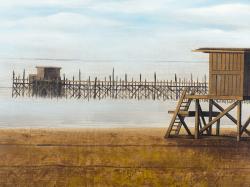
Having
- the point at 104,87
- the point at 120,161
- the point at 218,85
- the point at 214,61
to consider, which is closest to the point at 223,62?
the point at 214,61

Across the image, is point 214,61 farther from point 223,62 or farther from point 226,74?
point 226,74

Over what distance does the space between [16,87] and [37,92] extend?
9.58ft

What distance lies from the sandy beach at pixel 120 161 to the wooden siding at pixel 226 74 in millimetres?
2513

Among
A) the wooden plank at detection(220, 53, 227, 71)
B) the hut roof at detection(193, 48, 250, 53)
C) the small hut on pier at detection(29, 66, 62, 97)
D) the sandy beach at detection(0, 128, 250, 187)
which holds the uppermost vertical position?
the hut roof at detection(193, 48, 250, 53)

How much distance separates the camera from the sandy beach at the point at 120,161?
22484 mm

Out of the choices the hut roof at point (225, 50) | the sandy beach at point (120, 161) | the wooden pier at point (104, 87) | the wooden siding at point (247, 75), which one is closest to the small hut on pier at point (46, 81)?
the wooden pier at point (104, 87)

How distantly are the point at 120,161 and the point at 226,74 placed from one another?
Result: 6716mm

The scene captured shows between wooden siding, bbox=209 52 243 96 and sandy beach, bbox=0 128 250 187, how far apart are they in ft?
8.25

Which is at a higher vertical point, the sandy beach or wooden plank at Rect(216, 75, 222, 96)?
wooden plank at Rect(216, 75, 222, 96)

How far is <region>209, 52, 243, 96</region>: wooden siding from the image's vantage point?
26500 millimetres

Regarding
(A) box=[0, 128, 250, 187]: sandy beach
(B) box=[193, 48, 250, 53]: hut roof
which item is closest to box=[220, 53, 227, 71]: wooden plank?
(B) box=[193, 48, 250, 53]: hut roof

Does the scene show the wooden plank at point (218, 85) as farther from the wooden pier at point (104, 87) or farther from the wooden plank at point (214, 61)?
the wooden pier at point (104, 87)

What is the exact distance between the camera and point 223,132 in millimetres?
31812

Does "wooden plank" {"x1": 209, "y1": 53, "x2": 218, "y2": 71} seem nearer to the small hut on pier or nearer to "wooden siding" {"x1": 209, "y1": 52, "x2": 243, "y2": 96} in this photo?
"wooden siding" {"x1": 209, "y1": 52, "x2": 243, "y2": 96}
